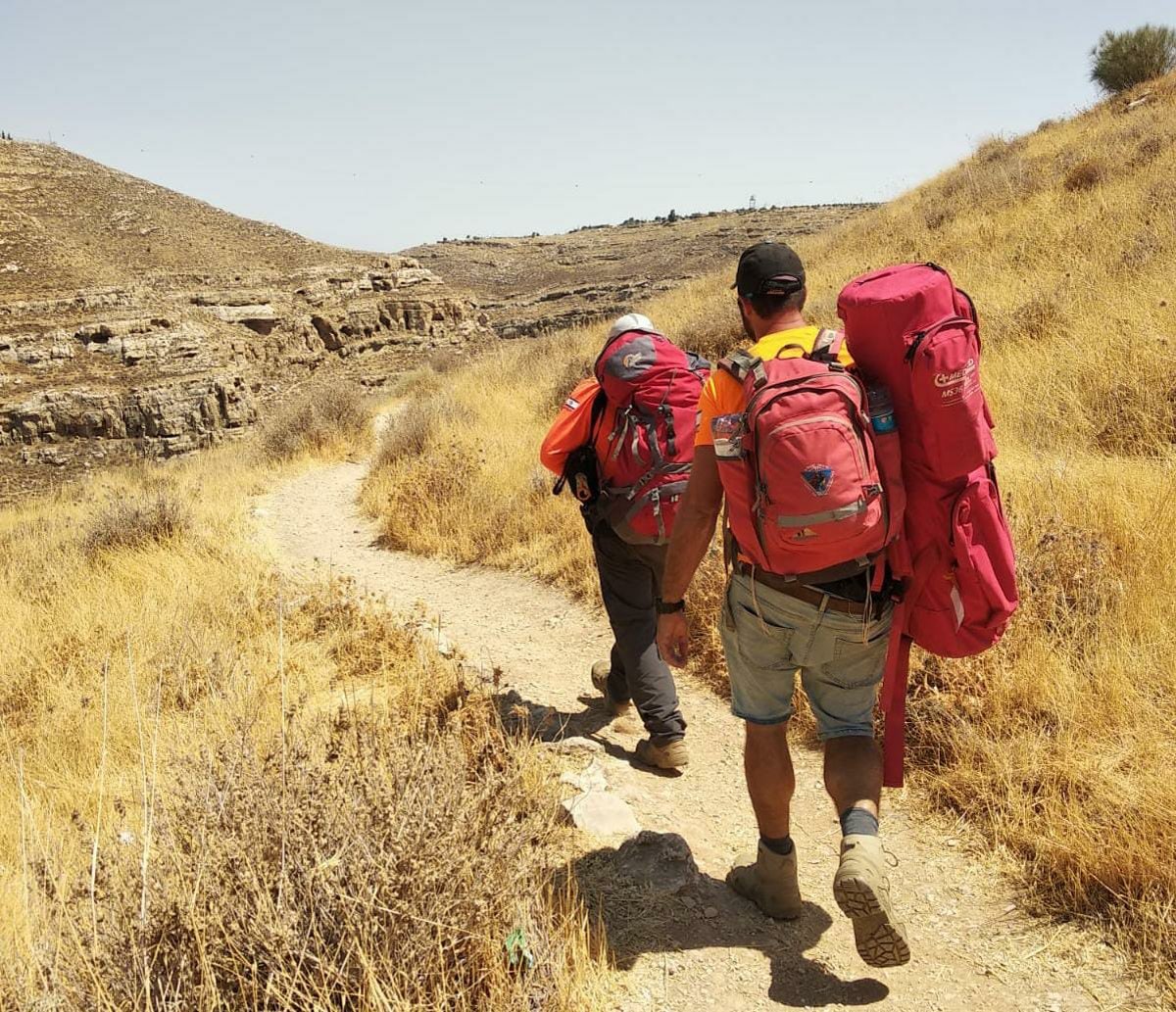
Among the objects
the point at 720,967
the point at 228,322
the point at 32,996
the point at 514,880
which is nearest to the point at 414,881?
the point at 514,880

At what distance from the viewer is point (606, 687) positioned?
4.38 metres

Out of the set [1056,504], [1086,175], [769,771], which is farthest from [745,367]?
[1086,175]

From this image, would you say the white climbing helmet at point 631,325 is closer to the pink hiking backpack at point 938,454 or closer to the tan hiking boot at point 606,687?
the pink hiking backpack at point 938,454

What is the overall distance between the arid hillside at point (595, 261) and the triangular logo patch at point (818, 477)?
20.4m

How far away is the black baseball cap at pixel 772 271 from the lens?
2330 millimetres

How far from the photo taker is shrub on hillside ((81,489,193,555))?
716 cm

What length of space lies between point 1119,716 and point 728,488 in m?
2.05

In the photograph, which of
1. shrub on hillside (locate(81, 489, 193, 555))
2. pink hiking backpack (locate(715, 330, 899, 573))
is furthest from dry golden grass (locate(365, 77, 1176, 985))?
shrub on hillside (locate(81, 489, 193, 555))

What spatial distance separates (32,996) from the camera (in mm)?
1794

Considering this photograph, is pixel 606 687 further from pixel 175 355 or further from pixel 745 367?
pixel 175 355

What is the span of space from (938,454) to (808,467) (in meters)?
0.39

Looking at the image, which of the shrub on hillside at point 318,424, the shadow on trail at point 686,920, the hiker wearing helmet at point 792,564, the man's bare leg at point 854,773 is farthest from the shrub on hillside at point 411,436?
the man's bare leg at point 854,773

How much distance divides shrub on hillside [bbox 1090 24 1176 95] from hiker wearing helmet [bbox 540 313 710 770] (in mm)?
19682

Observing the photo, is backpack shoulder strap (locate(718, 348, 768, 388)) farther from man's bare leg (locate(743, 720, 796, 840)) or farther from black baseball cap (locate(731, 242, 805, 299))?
man's bare leg (locate(743, 720, 796, 840))
